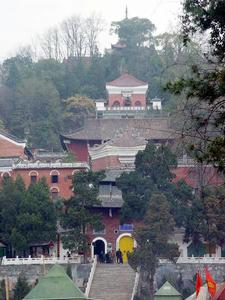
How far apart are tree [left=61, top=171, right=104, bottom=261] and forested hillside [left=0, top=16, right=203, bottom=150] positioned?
18.6 m

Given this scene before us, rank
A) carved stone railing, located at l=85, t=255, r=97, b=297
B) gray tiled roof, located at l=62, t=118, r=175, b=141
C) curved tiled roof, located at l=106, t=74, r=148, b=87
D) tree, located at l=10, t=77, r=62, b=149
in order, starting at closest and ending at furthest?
carved stone railing, located at l=85, t=255, r=97, b=297, gray tiled roof, located at l=62, t=118, r=175, b=141, tree, located at l=10, t=77, r=62, b=149, curved tiled roof, located at l=106, t=74, r=148, b=87

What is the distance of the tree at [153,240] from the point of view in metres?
46.5

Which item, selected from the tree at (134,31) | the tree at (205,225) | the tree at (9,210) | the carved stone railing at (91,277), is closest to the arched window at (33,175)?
the tree at (9,210)

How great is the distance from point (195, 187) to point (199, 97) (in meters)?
38.0

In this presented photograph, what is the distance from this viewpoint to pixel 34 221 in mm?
47906

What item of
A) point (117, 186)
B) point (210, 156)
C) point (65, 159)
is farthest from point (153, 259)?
point (210, 156)

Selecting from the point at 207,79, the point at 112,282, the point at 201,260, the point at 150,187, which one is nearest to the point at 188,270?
the point at 201,260

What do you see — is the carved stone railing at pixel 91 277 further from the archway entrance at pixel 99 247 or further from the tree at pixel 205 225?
the tree at pixel 205 225

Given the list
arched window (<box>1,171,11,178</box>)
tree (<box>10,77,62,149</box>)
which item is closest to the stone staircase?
arched window (<box>1,171,11,178</box>)

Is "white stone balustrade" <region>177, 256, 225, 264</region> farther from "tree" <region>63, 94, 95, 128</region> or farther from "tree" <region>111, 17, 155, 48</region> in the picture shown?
"tree" <region>111, 17, 155, 48</region>

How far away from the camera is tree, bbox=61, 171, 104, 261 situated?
158 ft

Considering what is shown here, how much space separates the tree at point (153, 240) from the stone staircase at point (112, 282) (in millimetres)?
658

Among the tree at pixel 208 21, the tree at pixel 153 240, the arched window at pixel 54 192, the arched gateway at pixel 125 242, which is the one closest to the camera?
the tree at pixel 208 21

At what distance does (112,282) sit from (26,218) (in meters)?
4.56
